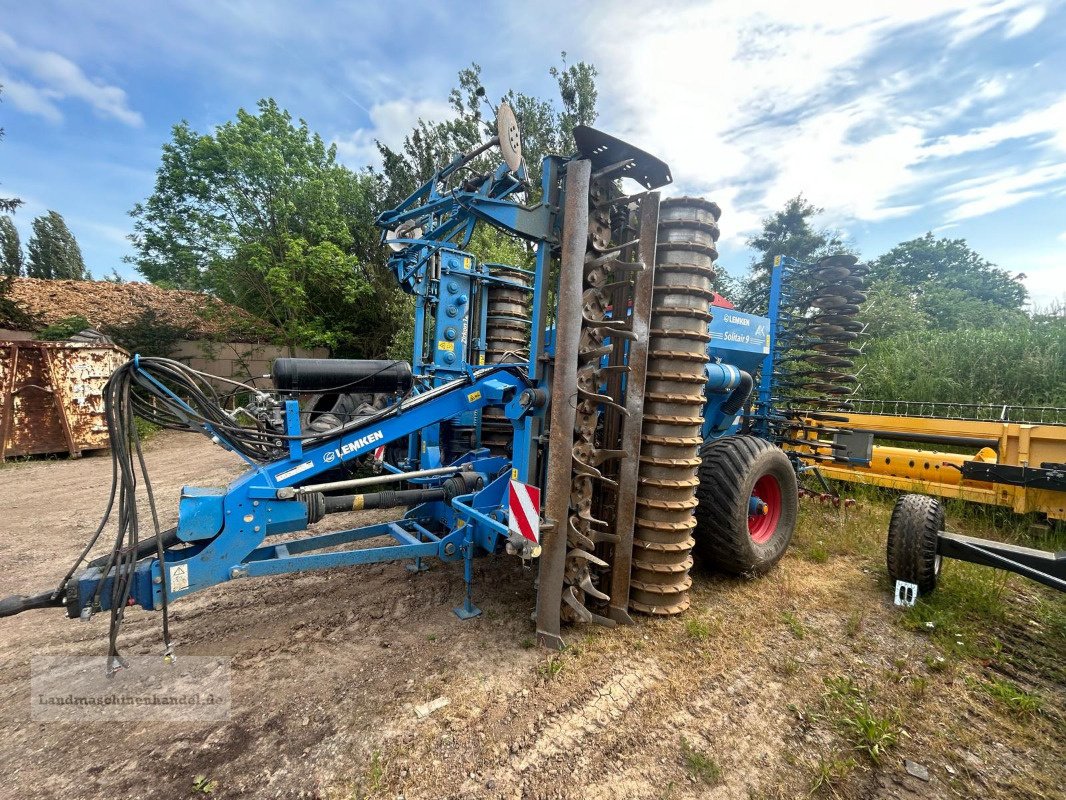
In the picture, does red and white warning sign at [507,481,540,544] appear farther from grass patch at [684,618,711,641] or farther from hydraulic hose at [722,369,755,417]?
hydraulic hose at [722,369,755,417]

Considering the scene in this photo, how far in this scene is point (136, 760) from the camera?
2.05 metres

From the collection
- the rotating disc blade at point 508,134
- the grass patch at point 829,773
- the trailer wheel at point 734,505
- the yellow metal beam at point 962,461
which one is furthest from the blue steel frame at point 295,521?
the yellow metal beam at point 962,461

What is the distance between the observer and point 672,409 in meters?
3.16

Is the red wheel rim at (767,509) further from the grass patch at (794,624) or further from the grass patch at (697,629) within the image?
the grass patch at (697,629)

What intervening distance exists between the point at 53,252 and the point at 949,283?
2184 inches

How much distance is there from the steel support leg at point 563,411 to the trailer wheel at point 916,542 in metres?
2.50

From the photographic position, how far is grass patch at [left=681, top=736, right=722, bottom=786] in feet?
6.47

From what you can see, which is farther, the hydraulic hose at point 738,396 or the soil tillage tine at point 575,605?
the hydraulic hose at point 738,396

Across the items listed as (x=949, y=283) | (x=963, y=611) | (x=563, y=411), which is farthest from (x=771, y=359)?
(x=949, y=283)

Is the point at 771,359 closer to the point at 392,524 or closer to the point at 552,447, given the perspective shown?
the point at 552,447

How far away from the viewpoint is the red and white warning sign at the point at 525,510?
287cm

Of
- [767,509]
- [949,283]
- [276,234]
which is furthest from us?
[949,283]

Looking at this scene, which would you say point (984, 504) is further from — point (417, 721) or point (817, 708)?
point (417, 721)

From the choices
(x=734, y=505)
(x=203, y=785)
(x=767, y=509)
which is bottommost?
(x=203, y=785)
